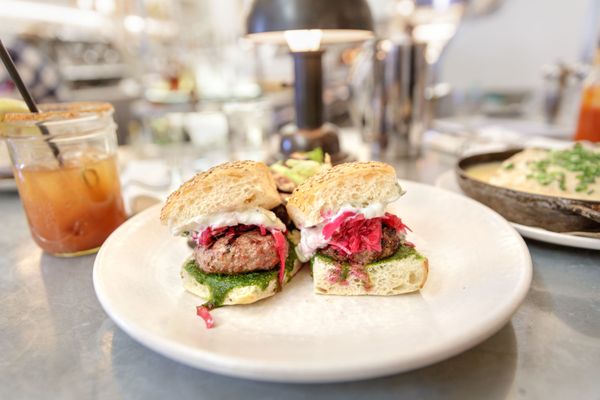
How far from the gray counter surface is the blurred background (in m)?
1.77

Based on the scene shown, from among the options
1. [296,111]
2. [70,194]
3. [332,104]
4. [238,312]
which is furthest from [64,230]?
[332,104]

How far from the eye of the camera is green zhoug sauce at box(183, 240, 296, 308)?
1261 millimetres

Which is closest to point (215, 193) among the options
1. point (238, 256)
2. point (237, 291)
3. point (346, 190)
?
point (238, 256)

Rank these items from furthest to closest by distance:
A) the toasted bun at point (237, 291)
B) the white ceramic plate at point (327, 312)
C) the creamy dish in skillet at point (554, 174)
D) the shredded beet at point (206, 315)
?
1. the creamy dish in skillet at point (554, 174)
2. the toasted bun at point (237, 291)
3. the shredded beet at point (206, 315)
4. the white ceramic plate at point (327, 312)

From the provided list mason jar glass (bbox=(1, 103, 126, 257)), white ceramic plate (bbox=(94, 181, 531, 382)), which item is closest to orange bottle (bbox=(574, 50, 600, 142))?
Result: white ceramic plate (bbox=(94, 181, 531, 382))

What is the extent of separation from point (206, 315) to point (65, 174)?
94cm

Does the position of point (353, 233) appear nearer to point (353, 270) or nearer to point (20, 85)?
point (353, 270)

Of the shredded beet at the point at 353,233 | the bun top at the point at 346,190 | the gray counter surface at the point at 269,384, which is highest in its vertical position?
the bun top at the point at 346,190

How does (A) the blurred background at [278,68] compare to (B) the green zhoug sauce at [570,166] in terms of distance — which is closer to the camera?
(B) the green zhoug sauce at [570,166]

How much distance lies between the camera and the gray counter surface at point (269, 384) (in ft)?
3.14

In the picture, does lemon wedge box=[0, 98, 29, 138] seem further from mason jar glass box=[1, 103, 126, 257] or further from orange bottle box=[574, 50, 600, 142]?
orange bottle box=[574, 50, 600, 142]

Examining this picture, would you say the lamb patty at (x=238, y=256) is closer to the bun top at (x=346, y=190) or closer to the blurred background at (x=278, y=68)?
the bun top at (x=346, y=190)

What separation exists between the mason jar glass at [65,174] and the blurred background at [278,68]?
1079 millimetres

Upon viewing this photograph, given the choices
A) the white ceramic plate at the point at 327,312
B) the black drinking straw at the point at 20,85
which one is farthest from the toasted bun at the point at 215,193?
the black drinking straw at the point at 20,85
